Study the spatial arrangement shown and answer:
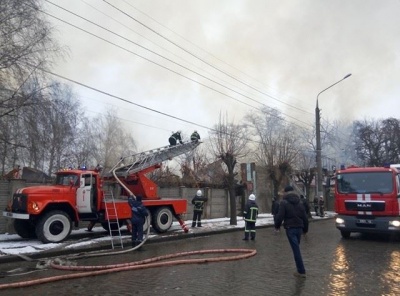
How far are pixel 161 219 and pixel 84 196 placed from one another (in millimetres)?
3593

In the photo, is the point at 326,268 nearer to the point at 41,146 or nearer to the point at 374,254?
the point at 374,254

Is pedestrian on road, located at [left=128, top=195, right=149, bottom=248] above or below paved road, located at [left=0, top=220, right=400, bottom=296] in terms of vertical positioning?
above

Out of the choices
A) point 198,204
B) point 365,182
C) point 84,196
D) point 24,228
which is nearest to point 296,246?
point 365,182

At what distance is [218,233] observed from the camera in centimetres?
1728

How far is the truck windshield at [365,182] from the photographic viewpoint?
13.9m

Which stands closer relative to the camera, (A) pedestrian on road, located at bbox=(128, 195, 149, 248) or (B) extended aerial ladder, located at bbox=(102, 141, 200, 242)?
(A) pedestrian on road, located at bbox=(128, 195, 149, 248)

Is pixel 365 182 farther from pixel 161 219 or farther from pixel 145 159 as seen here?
pixel 145 159

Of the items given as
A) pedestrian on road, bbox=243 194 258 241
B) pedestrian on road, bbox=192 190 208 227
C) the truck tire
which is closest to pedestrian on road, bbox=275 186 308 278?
pedestrian on road, bbox=243 194 258 241

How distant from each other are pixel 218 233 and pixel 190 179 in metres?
7.48

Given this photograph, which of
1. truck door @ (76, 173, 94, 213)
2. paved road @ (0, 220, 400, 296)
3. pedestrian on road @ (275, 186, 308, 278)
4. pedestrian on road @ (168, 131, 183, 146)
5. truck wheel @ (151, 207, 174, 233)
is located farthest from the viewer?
pedestrian on road @ (168, 131, 183, 146)

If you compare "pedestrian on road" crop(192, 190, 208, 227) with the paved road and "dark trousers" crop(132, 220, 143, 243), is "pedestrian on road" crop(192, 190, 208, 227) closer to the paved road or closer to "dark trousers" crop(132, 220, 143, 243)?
"dark trousers" crop(132, 220, 143, 243)

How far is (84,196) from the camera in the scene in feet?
45.8

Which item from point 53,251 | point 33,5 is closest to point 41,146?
point 33,5

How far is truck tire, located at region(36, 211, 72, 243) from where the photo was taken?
12.7 meters
